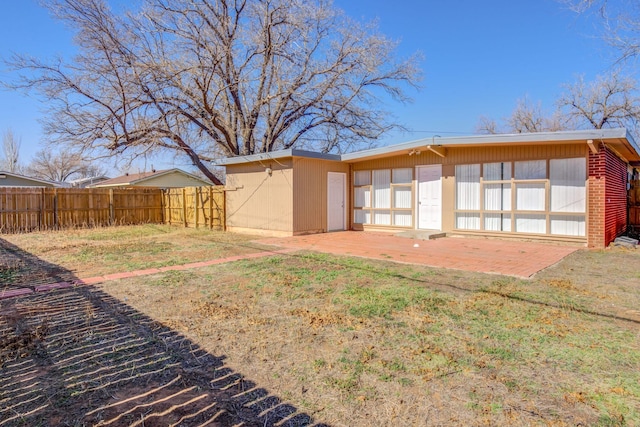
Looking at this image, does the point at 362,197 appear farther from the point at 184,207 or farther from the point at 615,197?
the point at 184,207

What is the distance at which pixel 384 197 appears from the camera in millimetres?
12297

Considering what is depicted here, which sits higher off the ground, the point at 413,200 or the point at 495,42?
the point at 495,42

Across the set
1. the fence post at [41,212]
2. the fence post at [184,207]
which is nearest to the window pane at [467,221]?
the fence post at [184,207]

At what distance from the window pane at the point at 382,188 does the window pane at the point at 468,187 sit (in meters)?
2.30

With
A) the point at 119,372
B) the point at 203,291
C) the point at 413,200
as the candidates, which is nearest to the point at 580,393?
the point at 119,372

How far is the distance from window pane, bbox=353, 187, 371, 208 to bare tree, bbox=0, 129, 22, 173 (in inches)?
1693

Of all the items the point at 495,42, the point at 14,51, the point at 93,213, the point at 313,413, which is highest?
the point at 495,42

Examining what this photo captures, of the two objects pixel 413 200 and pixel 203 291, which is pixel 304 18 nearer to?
pixel 413 200

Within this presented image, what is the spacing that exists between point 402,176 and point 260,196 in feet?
15.4

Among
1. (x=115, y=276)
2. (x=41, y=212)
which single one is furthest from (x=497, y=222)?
(x=41, y=212)

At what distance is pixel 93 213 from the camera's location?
15539mm

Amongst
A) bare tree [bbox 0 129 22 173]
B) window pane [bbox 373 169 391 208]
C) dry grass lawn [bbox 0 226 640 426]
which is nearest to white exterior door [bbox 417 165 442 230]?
window pane [bbox 373 169 391 208]

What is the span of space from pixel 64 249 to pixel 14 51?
8.19 m

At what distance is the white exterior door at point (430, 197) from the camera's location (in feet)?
36.2
